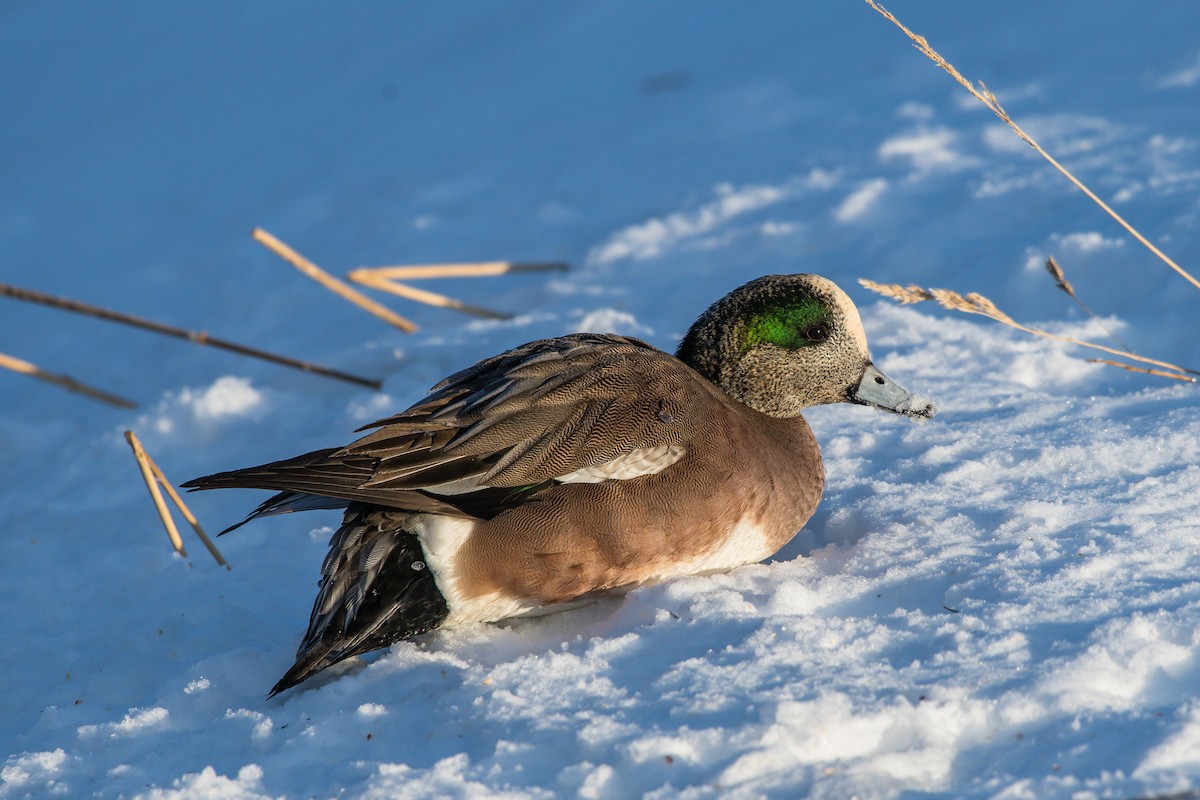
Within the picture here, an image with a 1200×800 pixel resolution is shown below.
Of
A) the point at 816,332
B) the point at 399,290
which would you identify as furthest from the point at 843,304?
the point at 399,290

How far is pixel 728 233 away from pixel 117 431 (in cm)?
305

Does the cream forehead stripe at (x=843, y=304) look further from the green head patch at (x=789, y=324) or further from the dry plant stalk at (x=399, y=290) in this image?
the dry plant stalk at (x=399, y=290)

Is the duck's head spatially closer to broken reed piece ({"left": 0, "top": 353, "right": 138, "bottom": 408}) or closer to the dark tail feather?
the dark tail feather

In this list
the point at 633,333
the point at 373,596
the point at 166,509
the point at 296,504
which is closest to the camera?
the point at 373,596

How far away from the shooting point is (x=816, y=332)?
364 cm

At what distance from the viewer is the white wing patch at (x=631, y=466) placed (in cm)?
312

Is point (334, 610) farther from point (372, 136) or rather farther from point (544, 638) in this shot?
point (372, 136)

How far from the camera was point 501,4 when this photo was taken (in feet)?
32.5

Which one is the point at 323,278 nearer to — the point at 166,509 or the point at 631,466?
the point at 166,509

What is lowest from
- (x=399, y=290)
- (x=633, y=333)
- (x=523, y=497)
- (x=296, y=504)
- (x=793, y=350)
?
(x=523, y=497)

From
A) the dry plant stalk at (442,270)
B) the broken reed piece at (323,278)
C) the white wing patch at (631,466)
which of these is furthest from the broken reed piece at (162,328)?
the white wing patch at (631,466)

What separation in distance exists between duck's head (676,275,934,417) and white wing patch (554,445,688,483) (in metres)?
0.57

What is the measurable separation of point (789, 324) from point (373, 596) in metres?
1.46

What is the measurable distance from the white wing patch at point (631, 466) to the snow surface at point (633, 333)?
315 mm
